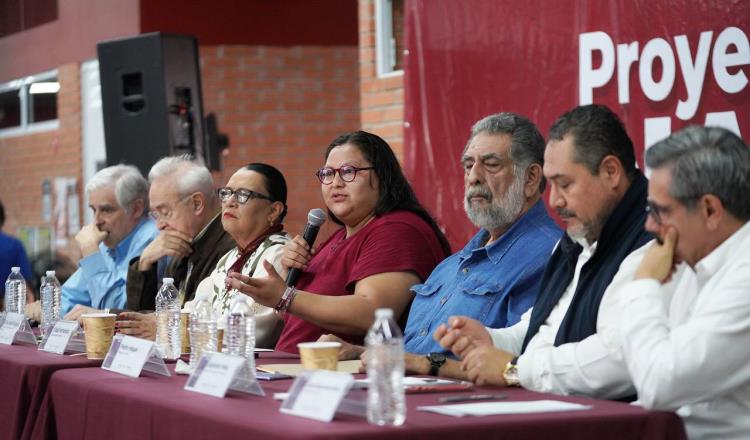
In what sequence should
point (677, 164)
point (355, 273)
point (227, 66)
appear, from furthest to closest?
point (227, 66)
point (355, 273)
point (677, 164)

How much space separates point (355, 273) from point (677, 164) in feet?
4.95

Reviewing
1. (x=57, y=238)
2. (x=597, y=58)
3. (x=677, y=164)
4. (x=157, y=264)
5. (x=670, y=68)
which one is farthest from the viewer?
(x=57, y=238)

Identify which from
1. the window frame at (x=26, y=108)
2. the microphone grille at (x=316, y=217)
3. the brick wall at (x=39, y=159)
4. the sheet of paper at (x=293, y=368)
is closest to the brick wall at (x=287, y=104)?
the brick wall at (x=39, y=159)

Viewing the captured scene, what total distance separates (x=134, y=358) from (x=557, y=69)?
2.22 m

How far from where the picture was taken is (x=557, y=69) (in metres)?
4.41

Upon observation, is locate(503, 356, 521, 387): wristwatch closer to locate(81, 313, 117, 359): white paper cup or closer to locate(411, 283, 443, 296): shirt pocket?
locate(411, 283, 443, 296): shirt pocket

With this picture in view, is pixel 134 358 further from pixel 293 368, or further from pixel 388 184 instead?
pixel 388 184

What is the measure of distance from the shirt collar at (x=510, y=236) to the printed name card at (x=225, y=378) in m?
1.06

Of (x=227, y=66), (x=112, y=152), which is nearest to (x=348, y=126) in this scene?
(x=227, y=66)

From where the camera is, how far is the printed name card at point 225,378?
7.68 ft

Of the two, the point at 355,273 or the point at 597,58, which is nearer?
the point at 355,273

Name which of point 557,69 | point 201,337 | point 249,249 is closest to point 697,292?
point 201,337

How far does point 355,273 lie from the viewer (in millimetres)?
3633

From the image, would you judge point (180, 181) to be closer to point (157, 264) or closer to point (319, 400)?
point (157, 264)
